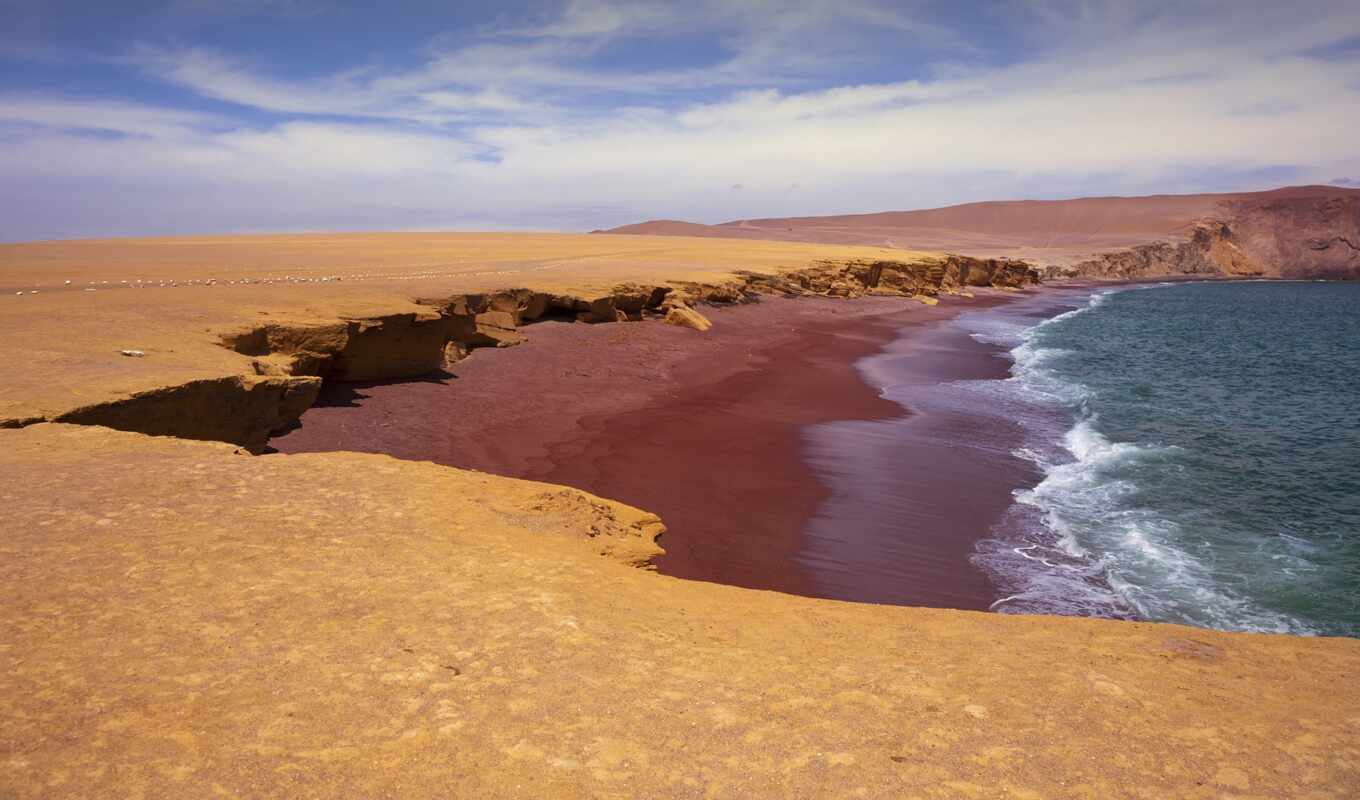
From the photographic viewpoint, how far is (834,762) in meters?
3.65

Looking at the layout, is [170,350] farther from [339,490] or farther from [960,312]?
[960,312]

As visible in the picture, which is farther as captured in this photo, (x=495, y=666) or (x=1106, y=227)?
(x=1106, y=227)

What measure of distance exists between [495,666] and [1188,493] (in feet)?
41.2

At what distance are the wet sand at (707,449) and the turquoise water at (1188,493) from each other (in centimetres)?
103

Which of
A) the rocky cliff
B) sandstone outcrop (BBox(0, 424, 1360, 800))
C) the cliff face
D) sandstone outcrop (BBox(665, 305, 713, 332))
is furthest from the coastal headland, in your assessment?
the cliff face

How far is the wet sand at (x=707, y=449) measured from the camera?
32.0 ft

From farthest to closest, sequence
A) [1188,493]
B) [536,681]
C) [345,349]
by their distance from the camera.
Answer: [345,349]
[1188,493]
[536,681]

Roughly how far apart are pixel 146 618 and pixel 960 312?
45877mm

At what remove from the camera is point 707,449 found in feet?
46.2

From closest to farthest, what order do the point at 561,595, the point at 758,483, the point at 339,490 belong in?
1. the point at 561,595
2. the point at 339,490
3. the point at 758,483

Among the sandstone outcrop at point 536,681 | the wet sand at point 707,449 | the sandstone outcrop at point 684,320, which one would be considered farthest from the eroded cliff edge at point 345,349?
the sandstone outcrop at point 536,681

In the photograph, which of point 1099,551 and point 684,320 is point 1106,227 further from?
point 1099,551

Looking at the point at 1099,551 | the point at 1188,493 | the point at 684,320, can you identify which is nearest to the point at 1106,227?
the point at 684,320

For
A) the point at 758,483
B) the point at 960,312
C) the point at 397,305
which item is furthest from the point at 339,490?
the point at 960,312
